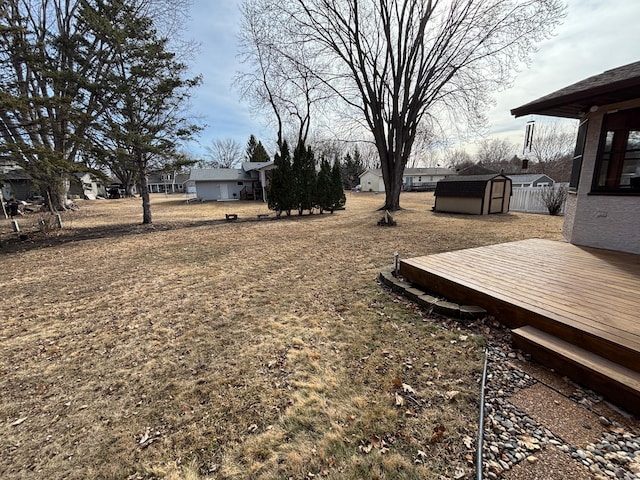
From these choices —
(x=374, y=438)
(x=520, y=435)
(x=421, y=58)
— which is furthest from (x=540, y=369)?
(x=421, y=58)

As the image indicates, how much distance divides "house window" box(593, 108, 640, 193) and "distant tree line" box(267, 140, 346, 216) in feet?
39.6

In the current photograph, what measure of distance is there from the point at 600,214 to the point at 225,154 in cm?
5832

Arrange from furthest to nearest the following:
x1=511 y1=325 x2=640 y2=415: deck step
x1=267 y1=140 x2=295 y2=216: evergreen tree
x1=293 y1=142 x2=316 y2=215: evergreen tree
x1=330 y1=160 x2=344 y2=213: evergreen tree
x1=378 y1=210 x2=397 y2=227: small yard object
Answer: x1=330 y1=160 x2=344 y2=213: evergreen tree
x1=293 y1=142 x2=316 y2=215: evergreen tree
x1=267 y1=140 x2=295 y2=216: evergreen tree
x1=378 y1=210 x2=397 y2=227: small yard object
x1=511 y1=325 x2=640 y2=415: deck step

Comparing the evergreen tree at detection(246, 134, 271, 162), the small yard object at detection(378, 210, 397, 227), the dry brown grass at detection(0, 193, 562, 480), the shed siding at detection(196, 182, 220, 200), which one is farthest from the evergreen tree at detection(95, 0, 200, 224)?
the evergreen tree at detection(246, 134, 271, 162)

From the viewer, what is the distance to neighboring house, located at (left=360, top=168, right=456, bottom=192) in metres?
41.9

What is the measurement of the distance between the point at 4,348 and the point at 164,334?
176 cm

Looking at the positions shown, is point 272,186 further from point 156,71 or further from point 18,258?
point 18,258

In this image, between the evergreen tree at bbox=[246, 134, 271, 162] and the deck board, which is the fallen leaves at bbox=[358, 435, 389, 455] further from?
the evergreen tree at bbox=[246, 134, 271, 162]

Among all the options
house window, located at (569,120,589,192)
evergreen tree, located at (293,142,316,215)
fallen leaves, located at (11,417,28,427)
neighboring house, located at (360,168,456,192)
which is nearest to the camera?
fallen leaves, located at (11,417,28,427)

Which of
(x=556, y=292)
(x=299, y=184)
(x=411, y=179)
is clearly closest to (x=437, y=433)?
(x=556, y=292)

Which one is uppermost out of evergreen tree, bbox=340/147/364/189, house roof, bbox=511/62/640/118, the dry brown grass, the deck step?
evergreen tree, bbox=340/147/364/189

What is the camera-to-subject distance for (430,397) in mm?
2180

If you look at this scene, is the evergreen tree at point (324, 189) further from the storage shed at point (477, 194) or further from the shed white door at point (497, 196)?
the shed white door at point (497, 196)

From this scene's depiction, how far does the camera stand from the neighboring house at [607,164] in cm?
438
